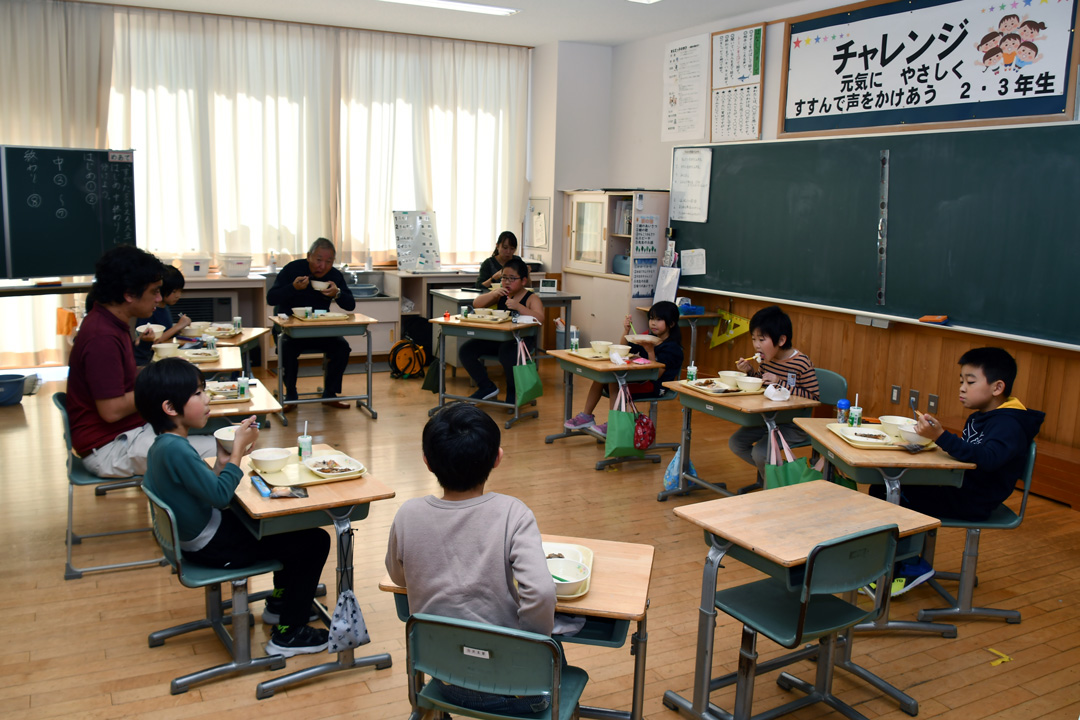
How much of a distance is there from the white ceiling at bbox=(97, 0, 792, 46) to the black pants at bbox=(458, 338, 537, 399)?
273 centimetres

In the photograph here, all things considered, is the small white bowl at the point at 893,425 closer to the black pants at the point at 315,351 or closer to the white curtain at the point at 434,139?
the black pants at the point at 315,351

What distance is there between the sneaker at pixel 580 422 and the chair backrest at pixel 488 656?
12.6ft

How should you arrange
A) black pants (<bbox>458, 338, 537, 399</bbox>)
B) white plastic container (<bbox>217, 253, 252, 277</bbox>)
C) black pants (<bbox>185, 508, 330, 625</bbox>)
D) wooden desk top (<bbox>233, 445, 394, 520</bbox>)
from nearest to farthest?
wooden desk top (<bbox>233, 445, 394, 520</bbox>)
black pants (<bbox>185, 508, 330, 625</bbox>)
black pants (<bbox>458, 338, 537, 399</bbox>)
white plastic container (<bbox>217, 253, 252, 277</bbox>)

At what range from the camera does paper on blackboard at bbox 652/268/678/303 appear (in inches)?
290

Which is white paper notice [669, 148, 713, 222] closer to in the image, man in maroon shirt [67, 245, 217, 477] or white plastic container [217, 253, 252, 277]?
white plastic container [217, 253, 252, 277]

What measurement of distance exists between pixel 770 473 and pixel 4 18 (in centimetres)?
681

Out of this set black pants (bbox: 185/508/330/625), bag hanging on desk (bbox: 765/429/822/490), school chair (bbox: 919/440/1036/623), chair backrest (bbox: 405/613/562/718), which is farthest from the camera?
bag hanging on desk (bbox: 765/429/822/490)

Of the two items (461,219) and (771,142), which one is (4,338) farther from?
(771,142)

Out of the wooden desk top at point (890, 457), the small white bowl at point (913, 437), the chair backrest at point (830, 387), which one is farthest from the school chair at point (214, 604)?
the chair backrest at point (830, 387)

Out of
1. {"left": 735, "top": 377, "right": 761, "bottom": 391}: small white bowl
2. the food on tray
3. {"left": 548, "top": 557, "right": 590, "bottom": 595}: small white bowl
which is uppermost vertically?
{"left": 735, "top": 377, "right": 761, "bottom": 391}: small white bowl

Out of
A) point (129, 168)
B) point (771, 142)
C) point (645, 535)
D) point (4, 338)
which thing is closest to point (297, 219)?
point (129, 168)

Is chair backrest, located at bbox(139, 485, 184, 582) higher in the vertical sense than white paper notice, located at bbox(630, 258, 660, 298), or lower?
lower

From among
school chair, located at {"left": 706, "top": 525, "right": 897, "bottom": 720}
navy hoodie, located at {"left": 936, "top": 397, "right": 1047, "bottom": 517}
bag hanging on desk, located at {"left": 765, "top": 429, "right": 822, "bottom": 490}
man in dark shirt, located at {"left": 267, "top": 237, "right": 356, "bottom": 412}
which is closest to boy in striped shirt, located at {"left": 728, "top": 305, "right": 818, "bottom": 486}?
bag hanging on desk, located at {"left": 765, "top": 429, "right": 822, "bottom": 490}

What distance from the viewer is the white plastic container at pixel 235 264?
717cm
